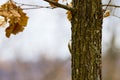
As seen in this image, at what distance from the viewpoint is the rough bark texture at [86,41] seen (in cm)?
248

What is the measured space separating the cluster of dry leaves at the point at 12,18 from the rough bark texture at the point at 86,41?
10.7 inches

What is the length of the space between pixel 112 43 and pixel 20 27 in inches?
372

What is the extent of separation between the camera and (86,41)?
2494 millimetres

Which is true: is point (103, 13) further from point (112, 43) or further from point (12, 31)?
point (112, 43)

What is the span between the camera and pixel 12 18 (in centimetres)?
255

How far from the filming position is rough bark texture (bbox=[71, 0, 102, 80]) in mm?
2482

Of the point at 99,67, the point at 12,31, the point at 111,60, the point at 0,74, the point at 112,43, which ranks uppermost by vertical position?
the point at 12,31

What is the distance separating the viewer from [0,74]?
85.0 ft

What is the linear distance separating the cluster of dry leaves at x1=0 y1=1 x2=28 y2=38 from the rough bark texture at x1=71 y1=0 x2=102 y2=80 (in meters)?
0.27

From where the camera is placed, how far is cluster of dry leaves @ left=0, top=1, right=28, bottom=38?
8.38 ft

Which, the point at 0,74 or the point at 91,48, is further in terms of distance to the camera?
the point at 0,74

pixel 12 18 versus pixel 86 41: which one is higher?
pixel 12 18

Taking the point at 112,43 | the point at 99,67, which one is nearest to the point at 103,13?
the point at 99,67

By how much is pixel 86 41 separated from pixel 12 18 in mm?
394
